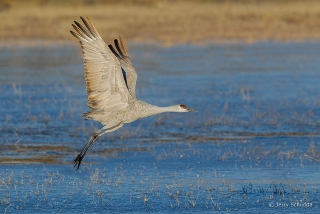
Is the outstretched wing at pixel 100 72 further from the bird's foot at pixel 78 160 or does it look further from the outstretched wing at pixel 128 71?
the bird's foot at pixel 78 160

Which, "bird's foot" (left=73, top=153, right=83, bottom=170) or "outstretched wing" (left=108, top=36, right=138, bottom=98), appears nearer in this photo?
"bird's foot" (left=73, top=153, right=83, bottom=170)

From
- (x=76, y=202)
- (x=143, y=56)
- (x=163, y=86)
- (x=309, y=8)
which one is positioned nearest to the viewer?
(x=76, y=202)

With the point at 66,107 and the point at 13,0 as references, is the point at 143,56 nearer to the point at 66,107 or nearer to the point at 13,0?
the point at 66,107

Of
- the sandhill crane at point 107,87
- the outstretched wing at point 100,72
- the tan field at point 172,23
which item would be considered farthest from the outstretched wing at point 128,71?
the tan field at point 172,23

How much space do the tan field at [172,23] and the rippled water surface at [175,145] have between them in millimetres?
7363

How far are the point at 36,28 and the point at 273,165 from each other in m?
22.0

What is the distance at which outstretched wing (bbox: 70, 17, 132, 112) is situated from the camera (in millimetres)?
7699

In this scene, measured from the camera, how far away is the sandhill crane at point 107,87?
773cm

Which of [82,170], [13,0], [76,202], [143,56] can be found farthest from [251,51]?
[13,0]

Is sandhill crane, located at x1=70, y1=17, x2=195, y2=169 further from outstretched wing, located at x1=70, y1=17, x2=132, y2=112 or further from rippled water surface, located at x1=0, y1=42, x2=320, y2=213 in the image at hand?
rippled water surface, located at x1=0, y1=42, x2=320, y2=213

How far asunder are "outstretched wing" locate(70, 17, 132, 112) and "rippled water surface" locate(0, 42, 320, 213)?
841 mm

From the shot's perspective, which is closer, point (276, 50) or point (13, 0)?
point (276, 50)

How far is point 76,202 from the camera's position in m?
6.84

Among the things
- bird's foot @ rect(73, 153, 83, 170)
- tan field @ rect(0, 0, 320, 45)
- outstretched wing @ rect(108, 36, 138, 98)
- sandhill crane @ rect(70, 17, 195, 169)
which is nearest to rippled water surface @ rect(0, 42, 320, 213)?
bird's foot @ rect(73, 153, 83, 170)
